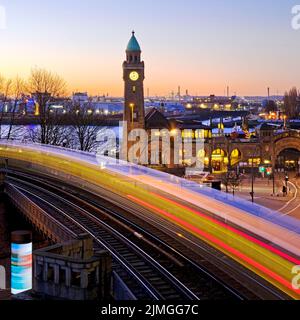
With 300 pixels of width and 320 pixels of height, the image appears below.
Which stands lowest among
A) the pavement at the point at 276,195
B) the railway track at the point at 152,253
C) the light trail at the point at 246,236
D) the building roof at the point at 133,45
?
the pavement at the point at 276,195

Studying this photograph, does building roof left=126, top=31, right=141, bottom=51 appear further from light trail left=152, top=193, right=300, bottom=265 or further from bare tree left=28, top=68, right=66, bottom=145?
light trail left=152, top=193, right=300, bottom=265

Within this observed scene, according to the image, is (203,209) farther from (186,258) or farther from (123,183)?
(123,183)

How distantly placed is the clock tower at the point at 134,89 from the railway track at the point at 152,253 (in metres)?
30.5

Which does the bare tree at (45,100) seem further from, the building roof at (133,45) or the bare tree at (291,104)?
the bare tree at (291,104)

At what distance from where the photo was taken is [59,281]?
11.0m

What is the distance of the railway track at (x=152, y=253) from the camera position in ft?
38.7

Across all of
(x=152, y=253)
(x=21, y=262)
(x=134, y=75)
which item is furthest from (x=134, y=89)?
(x=21, y=262)

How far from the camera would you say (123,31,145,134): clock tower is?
5356 centimetres

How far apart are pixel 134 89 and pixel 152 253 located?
133 ft

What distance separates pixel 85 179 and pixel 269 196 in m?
14.7

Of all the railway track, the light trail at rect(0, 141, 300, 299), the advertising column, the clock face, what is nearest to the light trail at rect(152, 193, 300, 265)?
the light trail at rect(0, 141, 300, 299)

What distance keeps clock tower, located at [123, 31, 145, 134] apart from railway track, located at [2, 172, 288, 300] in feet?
100.0

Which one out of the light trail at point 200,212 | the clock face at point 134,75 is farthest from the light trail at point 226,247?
the clock face at point 134,75

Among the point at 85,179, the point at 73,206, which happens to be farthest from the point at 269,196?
the point at 73,206
